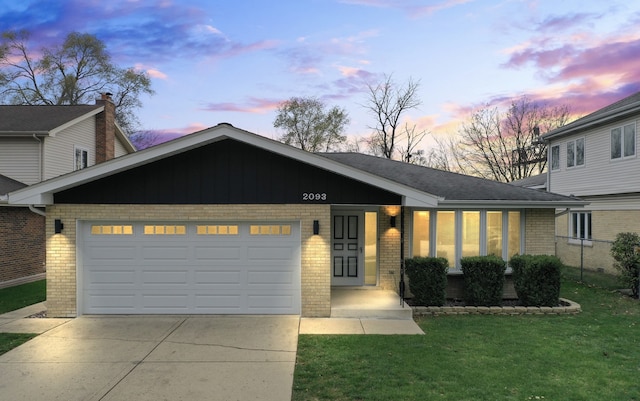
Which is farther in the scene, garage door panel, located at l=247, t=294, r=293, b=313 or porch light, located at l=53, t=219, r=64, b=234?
garage door panel, located at l=247, t=294, r=293, b=313

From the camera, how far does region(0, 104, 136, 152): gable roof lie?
15.8 meters

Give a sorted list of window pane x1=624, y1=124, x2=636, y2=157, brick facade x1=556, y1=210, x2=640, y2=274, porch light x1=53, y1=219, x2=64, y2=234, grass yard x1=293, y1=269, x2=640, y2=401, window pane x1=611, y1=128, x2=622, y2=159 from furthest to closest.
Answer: window pane x1=611, y1=128, x2=622, y2=159, brick facade x1=556, y1=210, x2=640, y2=274, window pane x1=624, y1=124, x2=636, y2=157, porch light x1=53, y1=219, x2=64, y2=234, grass yard x1=293, y1=269, x2=640, y2=401

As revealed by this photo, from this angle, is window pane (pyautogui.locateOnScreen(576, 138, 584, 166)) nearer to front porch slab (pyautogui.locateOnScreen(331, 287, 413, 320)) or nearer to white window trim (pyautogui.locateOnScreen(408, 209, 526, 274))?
white window trim (pyautogui.locateOnScreen(408, 209, 526, 274))

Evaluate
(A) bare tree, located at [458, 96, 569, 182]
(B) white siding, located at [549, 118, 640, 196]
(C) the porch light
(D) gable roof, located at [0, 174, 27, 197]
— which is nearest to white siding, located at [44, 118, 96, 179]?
(D) gable roof, located at [0, 174, 27, 197]

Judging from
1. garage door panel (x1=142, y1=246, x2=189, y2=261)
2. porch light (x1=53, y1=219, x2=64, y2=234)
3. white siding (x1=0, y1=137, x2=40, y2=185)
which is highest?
white siding (x1=0, y1=137, x2=40, y2=185)

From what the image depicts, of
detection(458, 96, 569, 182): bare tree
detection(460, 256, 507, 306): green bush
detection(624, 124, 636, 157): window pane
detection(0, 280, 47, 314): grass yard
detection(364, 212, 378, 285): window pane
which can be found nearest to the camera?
detection(460, 256, 507, 306): green bush

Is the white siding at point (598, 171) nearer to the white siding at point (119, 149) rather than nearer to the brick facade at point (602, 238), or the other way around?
the brick facade at point (602, 238)

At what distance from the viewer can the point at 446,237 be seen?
11.0 meters

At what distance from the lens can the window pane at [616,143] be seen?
15.3 meters

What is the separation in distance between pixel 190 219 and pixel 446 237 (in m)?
6.91

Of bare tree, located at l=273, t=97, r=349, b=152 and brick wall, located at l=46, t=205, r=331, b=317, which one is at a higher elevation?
bare tree, located at l=273, t=97, r=349, b=152

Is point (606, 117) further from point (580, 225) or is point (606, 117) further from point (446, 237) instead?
point (446, 237)

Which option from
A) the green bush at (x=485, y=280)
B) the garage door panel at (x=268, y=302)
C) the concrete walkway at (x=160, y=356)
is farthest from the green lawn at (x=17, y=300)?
the green bush at (x=485, y=280)

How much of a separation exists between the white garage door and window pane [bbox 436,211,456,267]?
4.30 m
